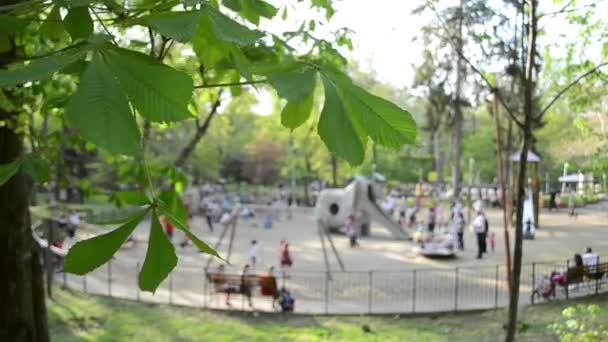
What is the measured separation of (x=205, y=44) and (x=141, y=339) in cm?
950

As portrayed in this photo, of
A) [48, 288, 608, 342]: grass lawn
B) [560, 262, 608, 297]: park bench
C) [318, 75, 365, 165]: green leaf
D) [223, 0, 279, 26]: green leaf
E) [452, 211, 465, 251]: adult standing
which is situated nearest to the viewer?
[318, 75, 365, 165]: green leaf

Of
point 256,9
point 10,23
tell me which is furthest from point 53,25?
point 256,9

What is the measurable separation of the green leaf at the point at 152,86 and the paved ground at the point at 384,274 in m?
11.6

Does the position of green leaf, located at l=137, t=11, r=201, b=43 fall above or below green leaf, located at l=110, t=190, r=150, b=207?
above

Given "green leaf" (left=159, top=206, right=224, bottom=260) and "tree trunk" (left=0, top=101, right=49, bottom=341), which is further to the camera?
"tree trunk" (left=0, top=101, right=49, bottom=341)

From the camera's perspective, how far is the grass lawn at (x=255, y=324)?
10562 millimetres

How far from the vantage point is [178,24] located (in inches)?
41.1

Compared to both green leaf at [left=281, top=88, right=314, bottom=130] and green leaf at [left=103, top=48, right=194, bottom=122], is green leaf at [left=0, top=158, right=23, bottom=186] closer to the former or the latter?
green leaf at [left=103, top=48, right=194, bottom=122]

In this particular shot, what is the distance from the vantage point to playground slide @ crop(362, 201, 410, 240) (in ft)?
84.1

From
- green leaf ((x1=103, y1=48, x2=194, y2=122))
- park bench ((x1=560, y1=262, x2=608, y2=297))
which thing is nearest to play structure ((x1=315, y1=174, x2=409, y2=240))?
park bench ((x1=560, y1=262, x2=608, y2=297))

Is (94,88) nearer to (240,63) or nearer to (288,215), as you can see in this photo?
(240,63)

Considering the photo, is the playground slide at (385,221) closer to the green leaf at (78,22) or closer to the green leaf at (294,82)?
the green leaf at (78,22)

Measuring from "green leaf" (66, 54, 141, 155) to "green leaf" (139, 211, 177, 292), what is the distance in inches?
10.5

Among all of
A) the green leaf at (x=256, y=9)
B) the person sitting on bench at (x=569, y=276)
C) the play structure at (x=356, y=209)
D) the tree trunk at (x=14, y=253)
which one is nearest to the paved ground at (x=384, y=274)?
the person sitting on bench at (x=569, y=276)
